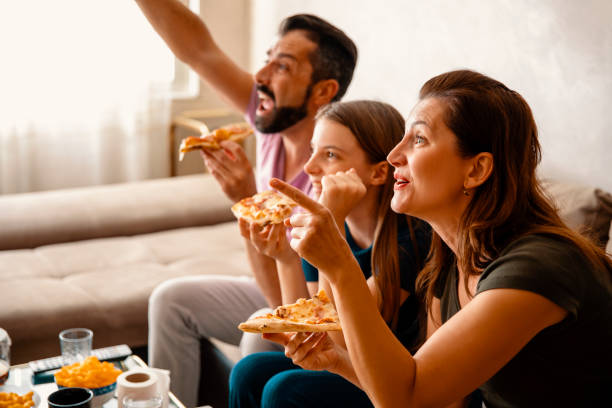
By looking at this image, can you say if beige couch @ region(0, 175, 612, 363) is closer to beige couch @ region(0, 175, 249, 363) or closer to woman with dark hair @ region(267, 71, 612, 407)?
beige couch @ region(0, 175, 249, 363)

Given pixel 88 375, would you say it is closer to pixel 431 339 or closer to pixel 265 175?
pixel 431 339

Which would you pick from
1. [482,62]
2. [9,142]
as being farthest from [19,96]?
[482,62]

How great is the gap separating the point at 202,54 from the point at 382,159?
98 cm

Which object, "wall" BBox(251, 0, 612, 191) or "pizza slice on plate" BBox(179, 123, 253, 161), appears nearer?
"pizza slice on plate" BBox(179, 123, 253, 161)

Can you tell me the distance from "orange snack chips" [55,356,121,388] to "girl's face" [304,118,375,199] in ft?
2.23

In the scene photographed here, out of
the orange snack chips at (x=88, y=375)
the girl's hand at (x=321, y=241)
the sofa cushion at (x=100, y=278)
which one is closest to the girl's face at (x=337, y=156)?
the girl's hand at (x=321, y=241)

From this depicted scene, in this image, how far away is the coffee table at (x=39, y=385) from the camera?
1.75 metres

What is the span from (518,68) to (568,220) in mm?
Result: 724

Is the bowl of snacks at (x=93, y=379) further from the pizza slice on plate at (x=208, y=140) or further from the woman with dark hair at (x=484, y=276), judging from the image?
the pizza slice on plate at (x=208, y=140)

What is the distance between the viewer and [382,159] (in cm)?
189

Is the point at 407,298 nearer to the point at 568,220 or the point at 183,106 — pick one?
the point at 568,220

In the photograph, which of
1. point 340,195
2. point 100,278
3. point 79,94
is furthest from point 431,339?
point 79,94

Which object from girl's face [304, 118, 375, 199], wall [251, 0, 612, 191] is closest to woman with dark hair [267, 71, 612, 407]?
girl's face [304, 118, 375, 199]

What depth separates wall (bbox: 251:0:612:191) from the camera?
236 cm
